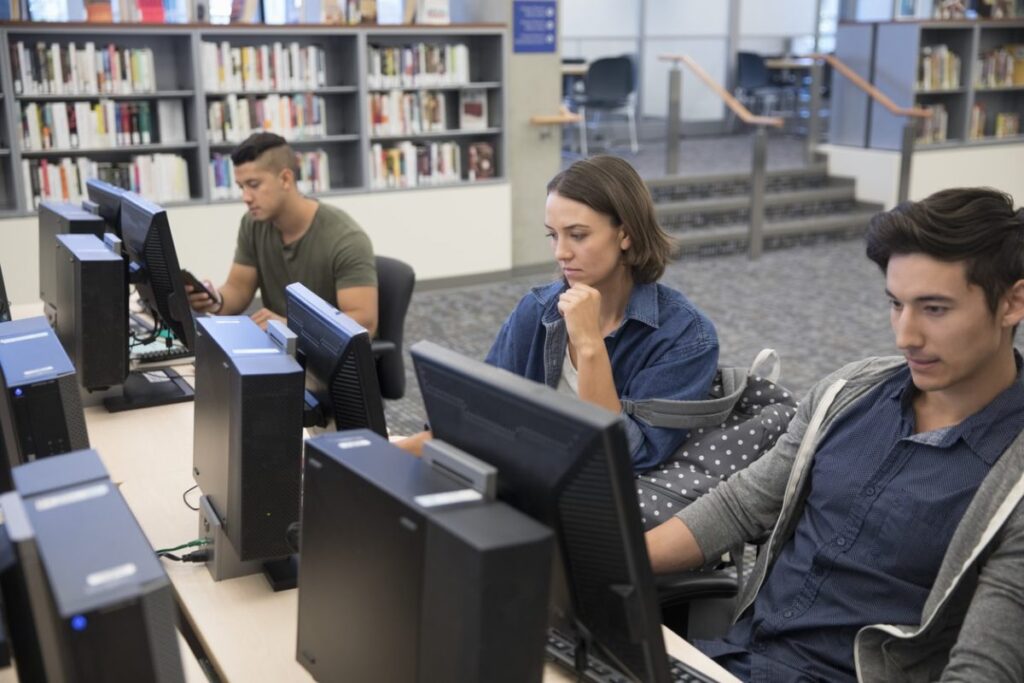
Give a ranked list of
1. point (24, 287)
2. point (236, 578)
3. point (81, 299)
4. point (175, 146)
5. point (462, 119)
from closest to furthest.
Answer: point (236, 578), point (81, 299), point (24, 287), point (175, 146), point (462, 119)

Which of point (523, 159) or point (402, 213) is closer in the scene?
point (402, 213)

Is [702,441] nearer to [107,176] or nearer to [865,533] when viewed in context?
[865,533]

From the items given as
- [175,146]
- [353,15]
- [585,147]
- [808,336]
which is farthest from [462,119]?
[585,147]

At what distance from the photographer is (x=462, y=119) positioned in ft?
22.3

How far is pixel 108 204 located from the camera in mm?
3057

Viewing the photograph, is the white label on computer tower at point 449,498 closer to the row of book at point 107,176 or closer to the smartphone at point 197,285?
the smartphone at point 197,285

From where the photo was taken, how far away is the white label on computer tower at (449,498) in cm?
107

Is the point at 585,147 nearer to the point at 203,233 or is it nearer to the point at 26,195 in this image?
the point at 203,233

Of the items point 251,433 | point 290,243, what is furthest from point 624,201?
point 290,243

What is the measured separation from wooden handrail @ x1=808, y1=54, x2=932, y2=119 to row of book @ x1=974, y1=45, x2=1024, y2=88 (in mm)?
670

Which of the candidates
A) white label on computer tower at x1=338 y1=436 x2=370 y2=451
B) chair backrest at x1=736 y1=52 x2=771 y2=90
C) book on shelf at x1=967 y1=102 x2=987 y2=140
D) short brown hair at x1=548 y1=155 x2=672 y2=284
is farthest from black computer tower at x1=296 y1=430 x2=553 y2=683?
chair backrest at x1=736 y1=52 x2=771 y2=90

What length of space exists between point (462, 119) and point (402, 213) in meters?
0.76

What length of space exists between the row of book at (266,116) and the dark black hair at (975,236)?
509 cm

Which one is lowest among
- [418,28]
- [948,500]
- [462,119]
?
[948,500]
